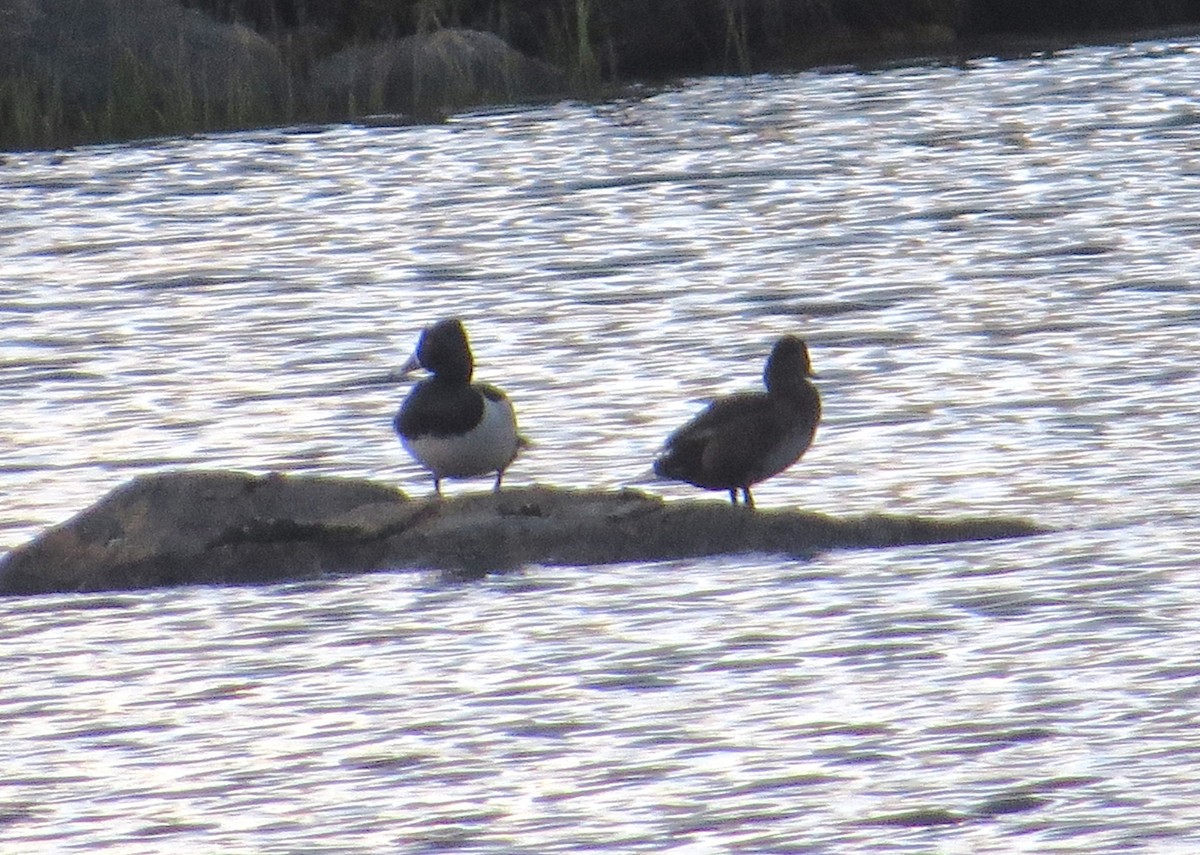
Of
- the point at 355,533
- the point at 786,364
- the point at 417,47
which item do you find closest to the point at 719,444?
the point at 786,364

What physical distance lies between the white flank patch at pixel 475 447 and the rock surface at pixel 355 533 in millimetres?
319

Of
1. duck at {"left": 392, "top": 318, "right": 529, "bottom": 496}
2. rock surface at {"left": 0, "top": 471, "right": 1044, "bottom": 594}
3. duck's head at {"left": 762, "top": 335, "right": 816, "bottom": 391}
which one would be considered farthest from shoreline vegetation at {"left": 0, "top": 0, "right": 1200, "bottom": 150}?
rock surface at {"left": 0, "top": 471, "right": 1044, "bottom": 594}

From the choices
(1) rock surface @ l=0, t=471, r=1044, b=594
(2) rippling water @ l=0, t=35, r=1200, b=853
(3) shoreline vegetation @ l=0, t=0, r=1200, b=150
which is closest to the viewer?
(2) rippling water @ l=0, t=35, r=1200, b=853

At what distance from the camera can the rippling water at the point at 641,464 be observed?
705cm

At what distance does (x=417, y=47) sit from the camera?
26.1 metres

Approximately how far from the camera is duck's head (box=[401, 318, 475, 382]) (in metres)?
10.3

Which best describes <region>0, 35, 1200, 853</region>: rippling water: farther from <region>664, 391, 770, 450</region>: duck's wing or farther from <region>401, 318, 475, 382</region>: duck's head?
<region>401, 318, 475, 382</region>: duck's head

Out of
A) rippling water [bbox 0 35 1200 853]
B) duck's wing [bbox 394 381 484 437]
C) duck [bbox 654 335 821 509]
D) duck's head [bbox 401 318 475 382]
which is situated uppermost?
duck's head [bbox 401 318 475 382]

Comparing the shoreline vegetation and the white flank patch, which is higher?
the shoreline vegetation

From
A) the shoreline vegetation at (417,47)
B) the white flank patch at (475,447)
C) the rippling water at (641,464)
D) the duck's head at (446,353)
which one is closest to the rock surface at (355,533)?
the rippling water at (641,464)

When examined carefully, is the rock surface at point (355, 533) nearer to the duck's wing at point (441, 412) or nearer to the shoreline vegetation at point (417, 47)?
the duck's wing at point (441, 412)

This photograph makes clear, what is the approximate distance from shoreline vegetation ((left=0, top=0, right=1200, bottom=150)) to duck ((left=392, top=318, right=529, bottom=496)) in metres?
14.4

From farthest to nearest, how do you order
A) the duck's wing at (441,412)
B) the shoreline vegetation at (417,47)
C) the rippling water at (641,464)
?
the shoreline vegetation at (417,47), the duck's wing at (441,412), the rippling water at (641,464)

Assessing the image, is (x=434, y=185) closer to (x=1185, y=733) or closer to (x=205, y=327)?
(x=205, y=327)
